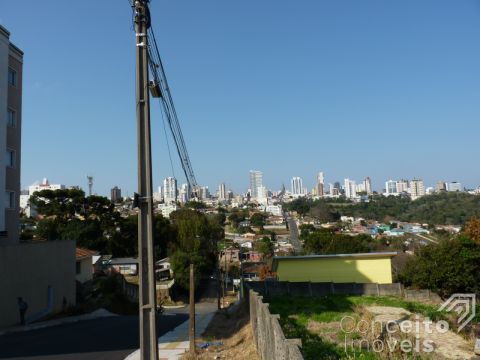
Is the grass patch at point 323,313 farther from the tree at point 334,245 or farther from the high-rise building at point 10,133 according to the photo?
the tree at point 334,245

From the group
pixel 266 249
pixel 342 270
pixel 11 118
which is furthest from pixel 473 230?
pixel 266 249

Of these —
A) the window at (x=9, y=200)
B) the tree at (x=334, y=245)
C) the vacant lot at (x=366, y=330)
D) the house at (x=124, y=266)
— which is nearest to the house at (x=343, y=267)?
the vacant lot at (x=366, y=330)

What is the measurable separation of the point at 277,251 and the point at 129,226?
3528 centimetres

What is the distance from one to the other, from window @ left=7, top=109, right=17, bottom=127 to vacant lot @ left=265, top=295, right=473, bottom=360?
17322 millimetres

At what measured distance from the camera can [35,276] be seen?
73.4 ft

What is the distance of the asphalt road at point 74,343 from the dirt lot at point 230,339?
152 cm

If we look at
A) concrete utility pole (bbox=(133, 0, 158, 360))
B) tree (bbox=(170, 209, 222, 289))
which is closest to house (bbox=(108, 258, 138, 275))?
tree (bbox=(170, 209, 222, 289))

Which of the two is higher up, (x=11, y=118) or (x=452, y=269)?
(x=11, y=118)

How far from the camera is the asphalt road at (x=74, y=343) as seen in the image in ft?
39.8

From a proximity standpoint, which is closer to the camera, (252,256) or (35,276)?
(35,276)

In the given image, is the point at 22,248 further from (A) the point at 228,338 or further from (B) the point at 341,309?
(B) the point at 341,309

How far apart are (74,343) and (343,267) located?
15.9m

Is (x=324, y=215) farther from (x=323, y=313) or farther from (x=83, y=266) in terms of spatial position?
(x=323, y=313)

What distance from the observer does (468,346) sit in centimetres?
1105
